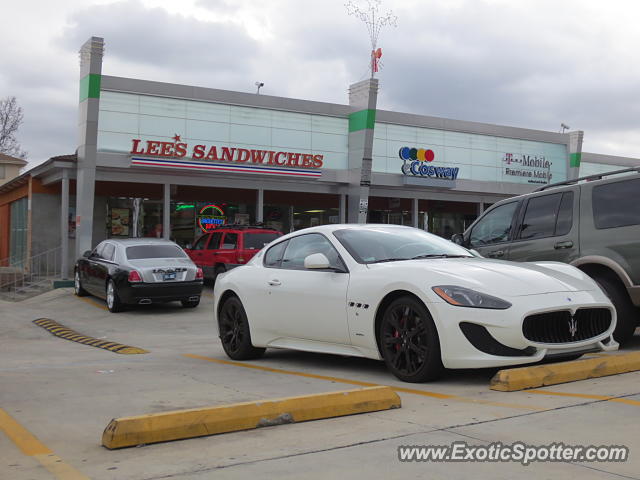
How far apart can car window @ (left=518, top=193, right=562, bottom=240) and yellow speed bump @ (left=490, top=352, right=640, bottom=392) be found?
256 cm

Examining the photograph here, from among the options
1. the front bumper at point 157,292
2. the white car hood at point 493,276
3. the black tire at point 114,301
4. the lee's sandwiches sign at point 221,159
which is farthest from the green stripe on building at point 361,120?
the white car hood at point 493,276

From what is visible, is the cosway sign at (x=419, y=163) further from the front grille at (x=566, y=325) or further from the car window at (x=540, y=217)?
the front grille at (x=566, y=325)

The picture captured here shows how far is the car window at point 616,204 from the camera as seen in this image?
7.82 m

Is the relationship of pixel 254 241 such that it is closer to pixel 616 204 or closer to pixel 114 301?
pixel 114 301

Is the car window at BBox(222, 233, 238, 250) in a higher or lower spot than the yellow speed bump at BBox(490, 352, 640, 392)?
higher

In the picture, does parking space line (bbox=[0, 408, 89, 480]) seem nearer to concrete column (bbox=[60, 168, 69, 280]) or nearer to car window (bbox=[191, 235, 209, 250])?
car window (bbox=[191, 235, 209, 250])

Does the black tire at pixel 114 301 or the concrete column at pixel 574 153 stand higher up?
the concrete column at pixel 574 153

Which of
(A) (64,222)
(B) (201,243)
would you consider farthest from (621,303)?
(A) (64,222)

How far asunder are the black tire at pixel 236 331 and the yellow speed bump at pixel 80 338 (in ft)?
5.85

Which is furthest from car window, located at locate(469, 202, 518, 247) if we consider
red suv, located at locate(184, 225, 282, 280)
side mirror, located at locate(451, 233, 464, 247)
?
red suv, located at locate(184, 225, 282, 280)

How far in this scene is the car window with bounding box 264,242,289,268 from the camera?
7.91 metres

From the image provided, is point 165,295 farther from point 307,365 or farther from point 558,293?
point 558,293

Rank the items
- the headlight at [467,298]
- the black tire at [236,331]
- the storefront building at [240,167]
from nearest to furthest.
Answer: the headlight at [467,298], the black tire at [236,331], the storefront building at [240,167]

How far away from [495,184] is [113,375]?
1128 inches
